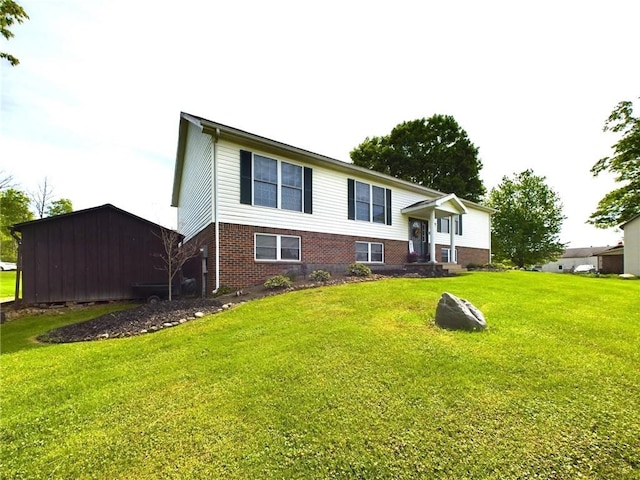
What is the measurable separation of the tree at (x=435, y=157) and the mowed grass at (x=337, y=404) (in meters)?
28.2

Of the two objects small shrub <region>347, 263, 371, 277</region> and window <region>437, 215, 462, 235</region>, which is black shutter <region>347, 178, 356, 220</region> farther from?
window <region>437, 215, 462, 235</region>

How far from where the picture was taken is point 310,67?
10016 mm

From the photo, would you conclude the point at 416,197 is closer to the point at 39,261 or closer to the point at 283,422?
the point at 283,422

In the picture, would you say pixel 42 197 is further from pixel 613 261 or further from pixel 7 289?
pixel 613 261

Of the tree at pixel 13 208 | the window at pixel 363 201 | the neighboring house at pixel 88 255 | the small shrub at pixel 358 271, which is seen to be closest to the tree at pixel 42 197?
the tree at pixel 13 208

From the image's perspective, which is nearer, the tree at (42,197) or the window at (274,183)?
the window at (274,183)

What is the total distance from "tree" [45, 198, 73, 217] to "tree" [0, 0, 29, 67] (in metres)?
29.3

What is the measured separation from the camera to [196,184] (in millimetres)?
13148

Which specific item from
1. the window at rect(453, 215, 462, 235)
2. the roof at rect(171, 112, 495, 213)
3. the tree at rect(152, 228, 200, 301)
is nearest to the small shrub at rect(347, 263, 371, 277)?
the roof at rect(171, 112, 495, 213)

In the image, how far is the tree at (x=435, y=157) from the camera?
31328 millimetres

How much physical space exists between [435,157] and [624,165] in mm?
15270

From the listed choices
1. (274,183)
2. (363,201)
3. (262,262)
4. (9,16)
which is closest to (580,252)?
(363,201)

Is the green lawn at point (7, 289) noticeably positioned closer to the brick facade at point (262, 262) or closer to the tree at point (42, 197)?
the tree at point (42, 197)

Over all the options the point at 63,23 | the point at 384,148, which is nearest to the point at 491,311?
the point at 63,23
